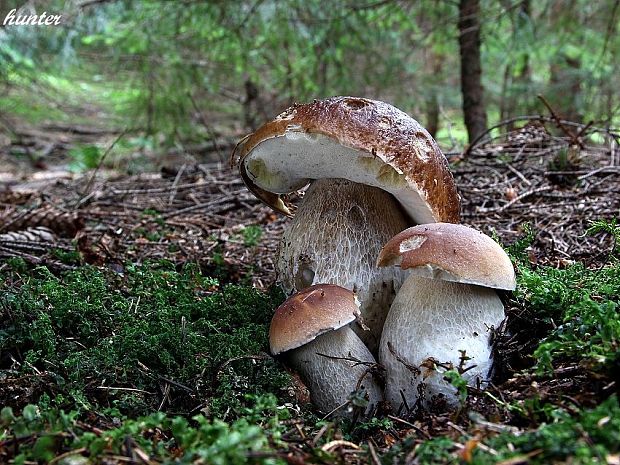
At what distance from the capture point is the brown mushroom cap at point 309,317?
204 centimetres

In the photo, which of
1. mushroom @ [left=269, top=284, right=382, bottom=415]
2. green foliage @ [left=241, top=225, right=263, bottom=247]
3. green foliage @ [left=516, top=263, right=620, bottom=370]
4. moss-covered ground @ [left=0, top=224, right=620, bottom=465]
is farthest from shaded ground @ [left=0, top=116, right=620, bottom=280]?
mushroom @ [left=269, top=284, right=382, bottom=415]

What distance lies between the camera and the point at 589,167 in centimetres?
461

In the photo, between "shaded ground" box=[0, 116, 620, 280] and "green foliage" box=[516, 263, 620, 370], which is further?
"shaded ground" box=[0, 116, 620, 280]

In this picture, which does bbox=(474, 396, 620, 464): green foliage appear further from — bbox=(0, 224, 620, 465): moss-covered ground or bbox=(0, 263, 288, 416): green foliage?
bbox=(0, 263, 288, 416): green foliage

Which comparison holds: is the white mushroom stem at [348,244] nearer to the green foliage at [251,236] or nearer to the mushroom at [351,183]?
the mushroom at [351,183]

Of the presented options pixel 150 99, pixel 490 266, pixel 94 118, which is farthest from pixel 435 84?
pixel 94 118

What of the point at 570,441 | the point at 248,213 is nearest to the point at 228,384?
the point at 570,441

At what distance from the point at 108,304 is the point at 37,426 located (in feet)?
3.84

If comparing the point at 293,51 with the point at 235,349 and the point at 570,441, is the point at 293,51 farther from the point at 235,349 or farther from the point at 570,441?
the point at 570,441

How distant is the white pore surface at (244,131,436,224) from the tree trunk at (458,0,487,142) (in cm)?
402

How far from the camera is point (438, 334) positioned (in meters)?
2.08

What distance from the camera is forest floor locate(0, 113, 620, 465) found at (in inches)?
54.7

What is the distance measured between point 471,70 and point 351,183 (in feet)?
13.7

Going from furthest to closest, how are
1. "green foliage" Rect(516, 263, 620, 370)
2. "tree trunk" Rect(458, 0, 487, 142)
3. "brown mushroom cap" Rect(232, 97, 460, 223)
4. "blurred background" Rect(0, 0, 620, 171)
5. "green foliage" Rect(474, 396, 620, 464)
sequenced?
1. "blurred background" Rect(0, 0, 620, 171)
2. "tree trunk" Rect(458, 0, 487, 142)
3. "brown mushroom cap" Rect(232, 97, 460, 223)
4. "green foliage" Rect(516, 263, 620, 370)
5. "green foliage" Rect(474, 396, 620, 464)
